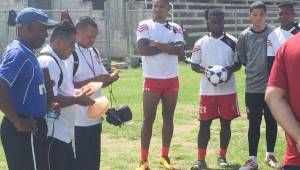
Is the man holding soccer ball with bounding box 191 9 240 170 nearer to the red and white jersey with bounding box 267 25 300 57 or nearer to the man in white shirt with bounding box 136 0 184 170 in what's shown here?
A: the man in white shirt with bounding box 136 0 184 170

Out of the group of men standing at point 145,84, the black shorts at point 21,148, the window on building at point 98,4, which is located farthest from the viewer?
the window on building at point 98,4

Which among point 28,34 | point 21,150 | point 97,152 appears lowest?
point 97,152

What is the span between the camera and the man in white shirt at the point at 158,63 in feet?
24.2

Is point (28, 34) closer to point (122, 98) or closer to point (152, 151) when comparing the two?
point (152, 151)

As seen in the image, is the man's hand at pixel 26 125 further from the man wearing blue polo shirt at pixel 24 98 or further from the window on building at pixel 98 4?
the window on building at pixel 98 4

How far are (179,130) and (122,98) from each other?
441 centimetres

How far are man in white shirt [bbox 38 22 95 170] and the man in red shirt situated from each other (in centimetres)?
202

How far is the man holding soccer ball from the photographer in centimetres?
760

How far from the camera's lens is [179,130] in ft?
34.2

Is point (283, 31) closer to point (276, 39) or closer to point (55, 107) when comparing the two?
point (276, 39)

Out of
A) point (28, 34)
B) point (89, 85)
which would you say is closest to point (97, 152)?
point (89, 85)

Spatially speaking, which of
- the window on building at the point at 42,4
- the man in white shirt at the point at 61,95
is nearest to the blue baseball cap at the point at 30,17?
the man in white shirt at the point at 61,95

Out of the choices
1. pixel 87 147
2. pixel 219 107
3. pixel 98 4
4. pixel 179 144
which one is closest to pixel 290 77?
pixel 87 147

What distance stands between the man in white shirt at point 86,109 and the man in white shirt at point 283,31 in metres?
2.47
